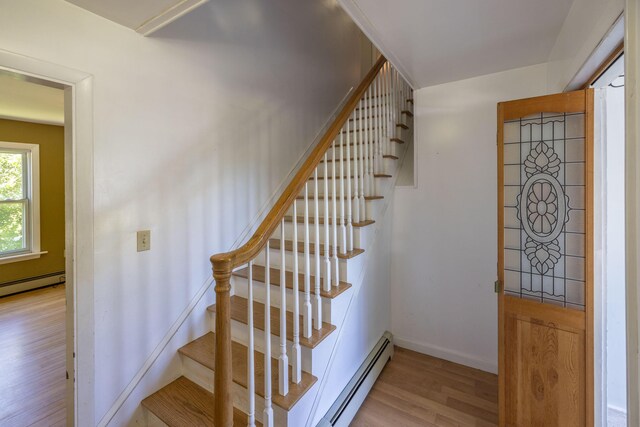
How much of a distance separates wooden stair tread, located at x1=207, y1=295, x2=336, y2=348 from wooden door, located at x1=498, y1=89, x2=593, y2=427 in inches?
42.2

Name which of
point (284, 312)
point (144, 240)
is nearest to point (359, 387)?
point (284, 312)

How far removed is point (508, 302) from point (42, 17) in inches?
109

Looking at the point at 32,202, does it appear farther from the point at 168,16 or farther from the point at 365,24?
the point at 365,24

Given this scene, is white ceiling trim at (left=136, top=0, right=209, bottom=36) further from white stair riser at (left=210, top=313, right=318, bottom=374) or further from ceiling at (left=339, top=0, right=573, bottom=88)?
white stair riser at (left=210, top=313, right=318, bottom=374)

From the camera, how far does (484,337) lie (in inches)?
86.9

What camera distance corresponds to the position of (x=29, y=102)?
3.01m

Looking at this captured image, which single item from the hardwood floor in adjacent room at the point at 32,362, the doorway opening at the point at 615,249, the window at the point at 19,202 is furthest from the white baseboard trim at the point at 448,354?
the window at the point at 19,202

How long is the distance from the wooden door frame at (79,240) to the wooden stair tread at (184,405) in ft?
1.00

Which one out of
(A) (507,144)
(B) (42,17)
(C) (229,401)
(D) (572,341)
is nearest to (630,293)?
(D) (572,341)

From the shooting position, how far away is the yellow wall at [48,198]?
3.75 metres

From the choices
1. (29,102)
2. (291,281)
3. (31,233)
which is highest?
(29,102)

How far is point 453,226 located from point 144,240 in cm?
231

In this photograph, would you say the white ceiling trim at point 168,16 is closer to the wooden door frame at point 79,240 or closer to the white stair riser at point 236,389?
the wooden door frame at point 79,240

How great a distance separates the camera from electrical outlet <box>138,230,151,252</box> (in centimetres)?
155
